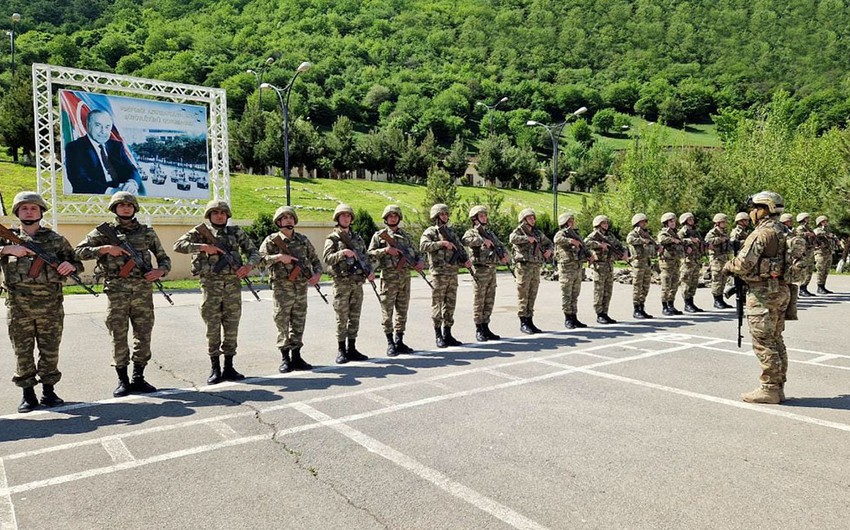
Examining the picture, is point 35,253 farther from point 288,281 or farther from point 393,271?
point 393,271

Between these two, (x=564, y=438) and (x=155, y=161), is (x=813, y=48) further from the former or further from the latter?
(x=564, y=438)

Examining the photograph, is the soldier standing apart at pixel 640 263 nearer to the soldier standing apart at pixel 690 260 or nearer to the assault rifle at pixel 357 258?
the soldier standing apart at pixel 690 260

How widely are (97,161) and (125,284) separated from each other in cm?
1586

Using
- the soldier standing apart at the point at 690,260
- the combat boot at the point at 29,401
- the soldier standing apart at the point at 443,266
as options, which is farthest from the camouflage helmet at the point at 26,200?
the soldier standing apart at the point at 690,260

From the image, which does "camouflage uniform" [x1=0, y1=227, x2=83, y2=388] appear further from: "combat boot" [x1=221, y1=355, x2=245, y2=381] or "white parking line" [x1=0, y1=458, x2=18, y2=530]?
"white parking line" [x1=0, y1=458, x2=18, y2=530]

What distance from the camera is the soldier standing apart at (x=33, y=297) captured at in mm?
5824

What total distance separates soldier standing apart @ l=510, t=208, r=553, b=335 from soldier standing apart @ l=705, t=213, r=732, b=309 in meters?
5.50

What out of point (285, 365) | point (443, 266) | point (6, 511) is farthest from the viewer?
point (443, 266)

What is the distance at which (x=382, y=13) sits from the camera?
6033 inches

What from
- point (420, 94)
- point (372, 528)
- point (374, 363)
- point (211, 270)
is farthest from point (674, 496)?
point (420, 94)

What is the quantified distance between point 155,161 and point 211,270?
16437 millimetres

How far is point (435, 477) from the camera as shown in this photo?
13.8ft

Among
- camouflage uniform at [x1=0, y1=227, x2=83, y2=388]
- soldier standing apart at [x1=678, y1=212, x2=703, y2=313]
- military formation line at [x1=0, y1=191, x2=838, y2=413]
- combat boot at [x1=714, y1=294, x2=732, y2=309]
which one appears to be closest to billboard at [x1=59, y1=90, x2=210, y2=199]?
military formation line at [x1=0, y1=191, x2=838, y2=413]

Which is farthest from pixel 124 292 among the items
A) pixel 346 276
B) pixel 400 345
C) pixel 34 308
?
pixel 400 345
